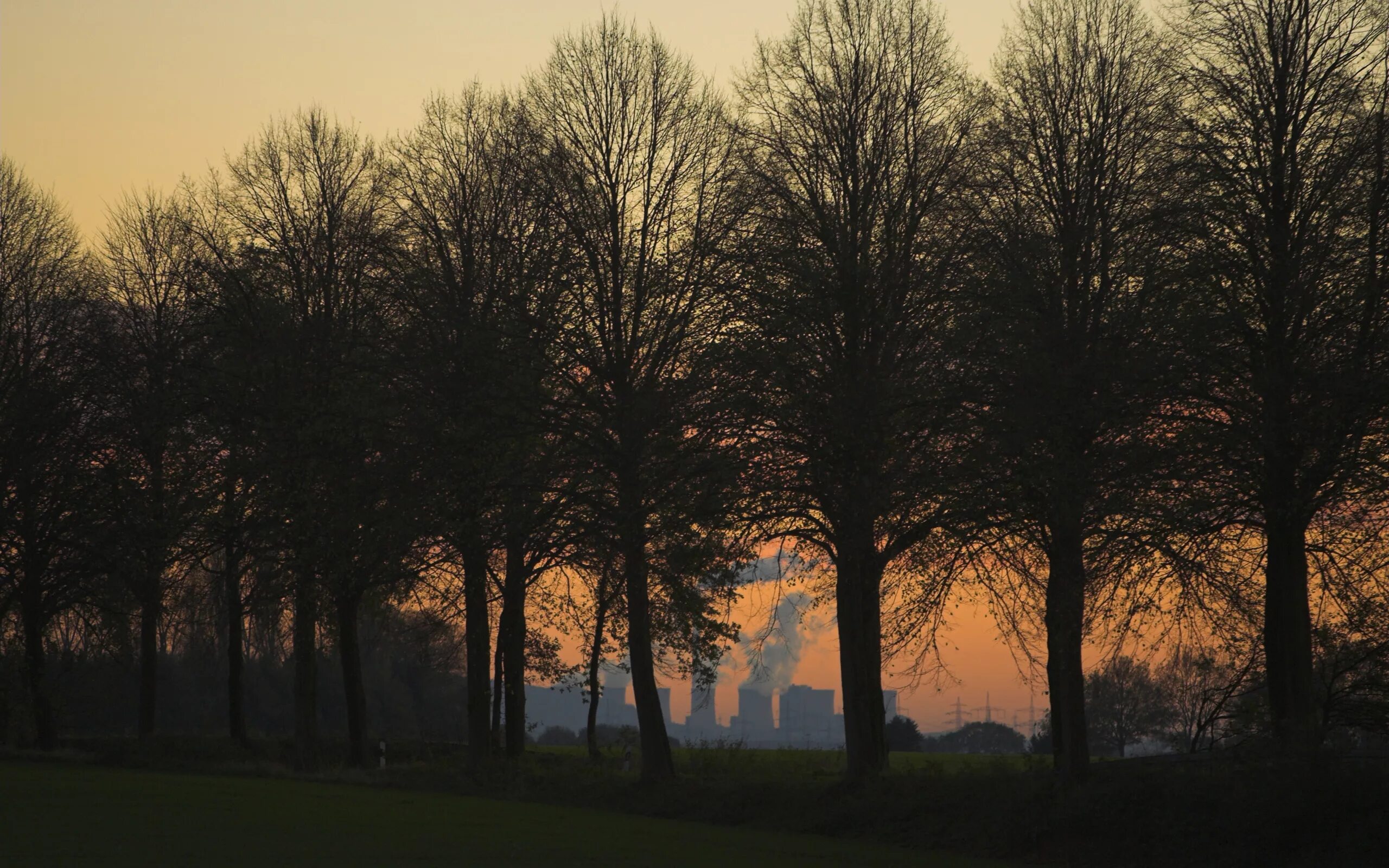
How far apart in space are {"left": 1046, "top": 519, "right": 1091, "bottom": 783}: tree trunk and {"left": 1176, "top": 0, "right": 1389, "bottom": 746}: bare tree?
2339 millimetres

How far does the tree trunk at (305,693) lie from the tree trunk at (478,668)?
14.4 feet

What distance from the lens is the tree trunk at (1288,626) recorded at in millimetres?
21703

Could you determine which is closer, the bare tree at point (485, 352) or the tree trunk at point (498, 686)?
the bare tree at point (485, 352)

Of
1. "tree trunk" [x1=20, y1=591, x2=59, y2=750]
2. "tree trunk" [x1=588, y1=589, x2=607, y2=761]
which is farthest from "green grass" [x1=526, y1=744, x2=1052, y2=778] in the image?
"tree trunk" [x1=20, y1=591, x2=59, y2=750]

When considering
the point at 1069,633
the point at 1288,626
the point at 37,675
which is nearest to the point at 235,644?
the point at 37,675

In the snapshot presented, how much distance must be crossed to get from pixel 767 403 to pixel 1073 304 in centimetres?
573

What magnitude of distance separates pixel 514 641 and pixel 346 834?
49.0 feet

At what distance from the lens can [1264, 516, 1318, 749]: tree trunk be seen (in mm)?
21703

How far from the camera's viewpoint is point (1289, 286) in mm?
20719

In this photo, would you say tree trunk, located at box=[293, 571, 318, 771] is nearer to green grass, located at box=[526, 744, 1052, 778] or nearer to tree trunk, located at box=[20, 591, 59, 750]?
green grass, located at box=[526, 744, 1052, 778]

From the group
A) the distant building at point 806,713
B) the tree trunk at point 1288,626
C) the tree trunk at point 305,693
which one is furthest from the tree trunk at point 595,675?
the distant building at point 806,713

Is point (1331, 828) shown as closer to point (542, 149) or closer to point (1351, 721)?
point (1351, 721)

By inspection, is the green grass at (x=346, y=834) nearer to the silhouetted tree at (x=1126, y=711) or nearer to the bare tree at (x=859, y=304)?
the bare tree at (x=859, y=304)

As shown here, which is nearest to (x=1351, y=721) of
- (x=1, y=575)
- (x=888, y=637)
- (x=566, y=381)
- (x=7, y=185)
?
(x=888, y=637)
